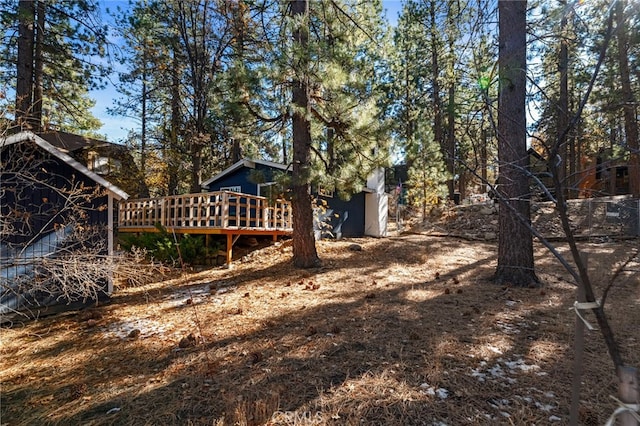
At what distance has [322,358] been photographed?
294 cm

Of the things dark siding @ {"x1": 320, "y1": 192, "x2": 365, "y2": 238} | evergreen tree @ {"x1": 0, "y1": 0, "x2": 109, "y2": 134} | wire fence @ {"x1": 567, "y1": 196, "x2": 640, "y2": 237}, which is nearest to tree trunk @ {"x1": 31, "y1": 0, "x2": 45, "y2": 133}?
evergreen tree @ {"x1": 0, "y1": 0, "x2": 109, "y2": 134}

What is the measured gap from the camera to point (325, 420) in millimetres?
2084

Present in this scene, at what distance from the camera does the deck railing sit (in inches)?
346

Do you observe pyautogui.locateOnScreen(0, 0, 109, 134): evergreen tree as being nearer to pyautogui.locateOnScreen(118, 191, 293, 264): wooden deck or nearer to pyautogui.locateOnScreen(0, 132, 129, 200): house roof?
pyautogui.locateOnScreen(0, 132, 129, 200): house roof

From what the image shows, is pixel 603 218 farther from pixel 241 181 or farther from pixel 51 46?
pixel 51 46

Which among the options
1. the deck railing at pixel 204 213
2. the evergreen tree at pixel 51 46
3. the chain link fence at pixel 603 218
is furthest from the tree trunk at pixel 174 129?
the chain link fence at pixel 603 218

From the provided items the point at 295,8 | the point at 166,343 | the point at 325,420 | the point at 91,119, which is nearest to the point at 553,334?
the point at 325,420

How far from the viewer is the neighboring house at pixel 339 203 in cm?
1166

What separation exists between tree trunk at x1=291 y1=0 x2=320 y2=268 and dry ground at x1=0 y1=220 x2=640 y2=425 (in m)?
1.53

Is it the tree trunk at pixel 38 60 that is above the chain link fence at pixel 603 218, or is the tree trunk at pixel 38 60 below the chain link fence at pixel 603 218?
above

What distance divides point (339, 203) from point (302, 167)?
634 centimetres

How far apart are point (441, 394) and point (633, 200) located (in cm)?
1237

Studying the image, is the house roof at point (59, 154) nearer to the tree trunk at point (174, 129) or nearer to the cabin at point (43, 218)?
the cabin at point (43, 218)

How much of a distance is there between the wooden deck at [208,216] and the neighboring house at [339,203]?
131 cm
